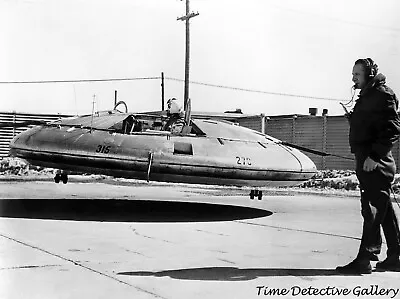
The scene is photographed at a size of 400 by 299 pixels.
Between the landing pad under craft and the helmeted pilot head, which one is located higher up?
the helmeted pilot head

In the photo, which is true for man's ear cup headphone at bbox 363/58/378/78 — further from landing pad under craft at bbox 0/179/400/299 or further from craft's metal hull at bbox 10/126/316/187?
craft's metal hull at bbox 10/126/316/187

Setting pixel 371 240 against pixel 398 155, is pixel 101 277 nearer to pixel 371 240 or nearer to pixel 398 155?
pixel 371 240

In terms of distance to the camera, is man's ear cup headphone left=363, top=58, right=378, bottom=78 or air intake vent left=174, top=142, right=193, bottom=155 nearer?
man's ear cup headphone left=363, top=58, right=378, bottom=78

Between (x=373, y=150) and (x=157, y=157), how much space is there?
3.61m

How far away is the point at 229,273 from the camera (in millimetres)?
4168

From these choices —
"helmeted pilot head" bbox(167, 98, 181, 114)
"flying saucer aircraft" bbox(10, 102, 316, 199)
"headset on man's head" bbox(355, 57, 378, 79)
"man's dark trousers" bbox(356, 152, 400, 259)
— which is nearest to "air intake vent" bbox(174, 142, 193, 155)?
"flying saucer aircraft" bbox(10, 102, 316, 199)

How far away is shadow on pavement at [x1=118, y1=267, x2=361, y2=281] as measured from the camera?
13.2ft

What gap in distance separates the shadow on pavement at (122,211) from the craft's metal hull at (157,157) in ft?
1.87

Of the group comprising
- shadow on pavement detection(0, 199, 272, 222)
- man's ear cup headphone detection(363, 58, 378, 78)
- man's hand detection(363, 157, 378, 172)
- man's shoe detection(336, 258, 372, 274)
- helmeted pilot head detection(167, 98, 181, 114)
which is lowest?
shadow on pavement detection(0, 199, 272, 222)

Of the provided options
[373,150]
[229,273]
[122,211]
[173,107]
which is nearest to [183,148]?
[173,107]

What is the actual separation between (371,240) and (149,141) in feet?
12.5

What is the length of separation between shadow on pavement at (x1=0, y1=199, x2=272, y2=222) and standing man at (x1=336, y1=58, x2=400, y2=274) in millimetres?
3455

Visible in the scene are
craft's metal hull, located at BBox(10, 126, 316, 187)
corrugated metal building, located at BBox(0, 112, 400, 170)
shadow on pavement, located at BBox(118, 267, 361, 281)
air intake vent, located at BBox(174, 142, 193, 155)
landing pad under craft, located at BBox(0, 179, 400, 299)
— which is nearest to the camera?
landing pad under craft, located at BBox(0, 179, 400, 299)

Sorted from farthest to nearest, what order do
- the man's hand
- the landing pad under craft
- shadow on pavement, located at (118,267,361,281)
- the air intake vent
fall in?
the air intake vent < the man's hand < shadow on pavement, located at (118,267,361,281) < the landing pad under craft
